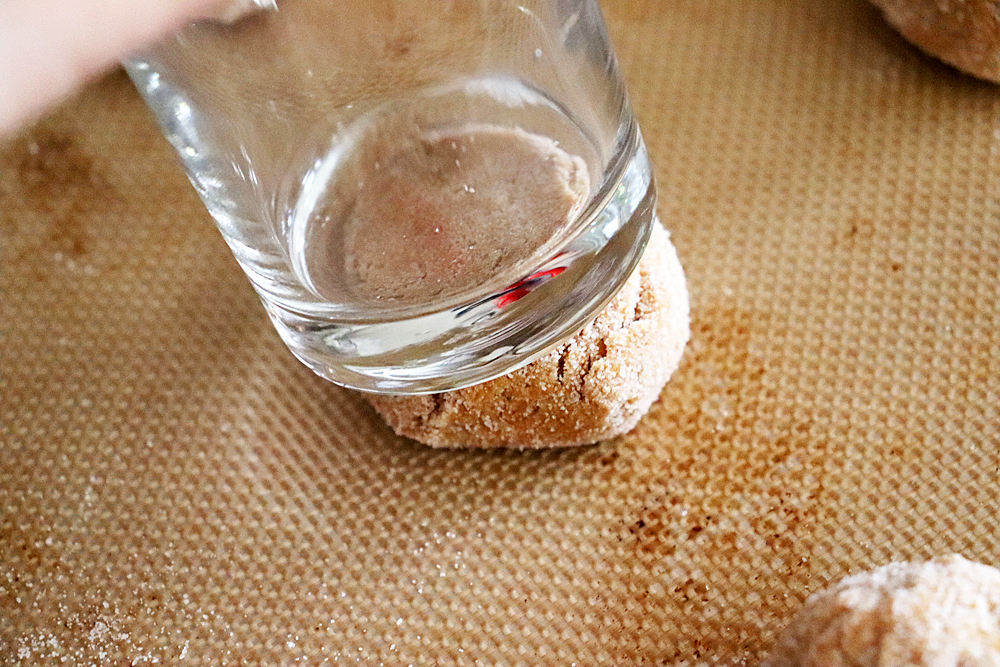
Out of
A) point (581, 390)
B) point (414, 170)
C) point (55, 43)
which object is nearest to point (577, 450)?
point (581, 390)

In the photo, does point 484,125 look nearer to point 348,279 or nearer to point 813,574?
point 348,279

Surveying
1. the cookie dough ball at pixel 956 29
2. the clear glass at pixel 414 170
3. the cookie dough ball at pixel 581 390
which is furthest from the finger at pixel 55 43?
the cookie dough ball at pixel 956 29

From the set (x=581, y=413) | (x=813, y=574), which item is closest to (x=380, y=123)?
(x=581, y=413)

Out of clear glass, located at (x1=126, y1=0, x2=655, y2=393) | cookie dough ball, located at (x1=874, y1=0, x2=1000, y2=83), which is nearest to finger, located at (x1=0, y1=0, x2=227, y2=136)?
clear glass, located at (x1=126, y1=0, x2=655, y2=393)

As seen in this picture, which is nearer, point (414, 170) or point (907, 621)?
point (907, 621)

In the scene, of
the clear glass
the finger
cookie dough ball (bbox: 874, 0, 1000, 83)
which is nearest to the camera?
the finger

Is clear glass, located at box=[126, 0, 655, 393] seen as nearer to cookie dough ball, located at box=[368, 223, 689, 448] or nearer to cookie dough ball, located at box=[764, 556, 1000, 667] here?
cookie dough ball, located at box=[368, 223, 689, 448]

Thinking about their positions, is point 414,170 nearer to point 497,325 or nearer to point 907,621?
point 497,325
